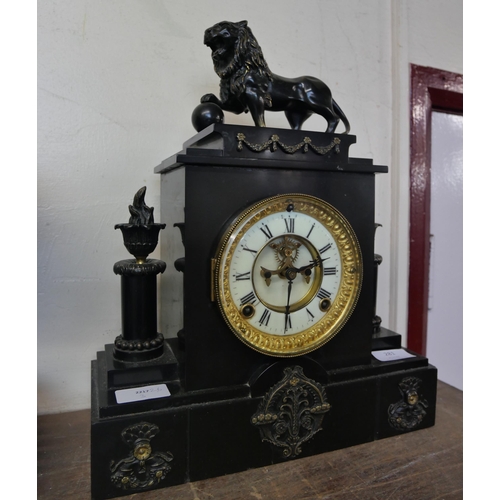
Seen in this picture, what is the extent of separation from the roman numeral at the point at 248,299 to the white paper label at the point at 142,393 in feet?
0.71

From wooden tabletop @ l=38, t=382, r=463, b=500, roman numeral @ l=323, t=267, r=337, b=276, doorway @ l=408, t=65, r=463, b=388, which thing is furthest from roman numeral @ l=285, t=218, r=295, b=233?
doorway @ l=408, t=65, r=463, b=388

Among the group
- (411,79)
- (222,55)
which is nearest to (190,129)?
(222,55)

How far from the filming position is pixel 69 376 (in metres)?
1.18

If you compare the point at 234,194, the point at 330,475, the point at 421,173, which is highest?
the point at 421,173

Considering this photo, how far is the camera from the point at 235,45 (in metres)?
0.89

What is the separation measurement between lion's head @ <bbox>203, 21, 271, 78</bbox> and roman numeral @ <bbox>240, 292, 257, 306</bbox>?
0.45 meters

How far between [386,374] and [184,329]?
46 centimetres

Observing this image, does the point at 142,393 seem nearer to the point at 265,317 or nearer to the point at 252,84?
the point at 265,317

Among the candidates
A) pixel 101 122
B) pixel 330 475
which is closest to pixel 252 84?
pixel 101 122

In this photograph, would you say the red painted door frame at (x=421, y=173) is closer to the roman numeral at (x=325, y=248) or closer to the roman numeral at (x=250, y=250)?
the roman numeral at (x=325, y=248)

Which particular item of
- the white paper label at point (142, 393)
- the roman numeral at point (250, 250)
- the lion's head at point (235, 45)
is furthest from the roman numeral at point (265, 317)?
the lion's head at point (235, 45)

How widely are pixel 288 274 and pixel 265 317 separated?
0.10 metres

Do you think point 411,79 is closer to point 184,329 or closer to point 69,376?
point 184,329

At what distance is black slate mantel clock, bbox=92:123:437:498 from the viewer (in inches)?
31.7
